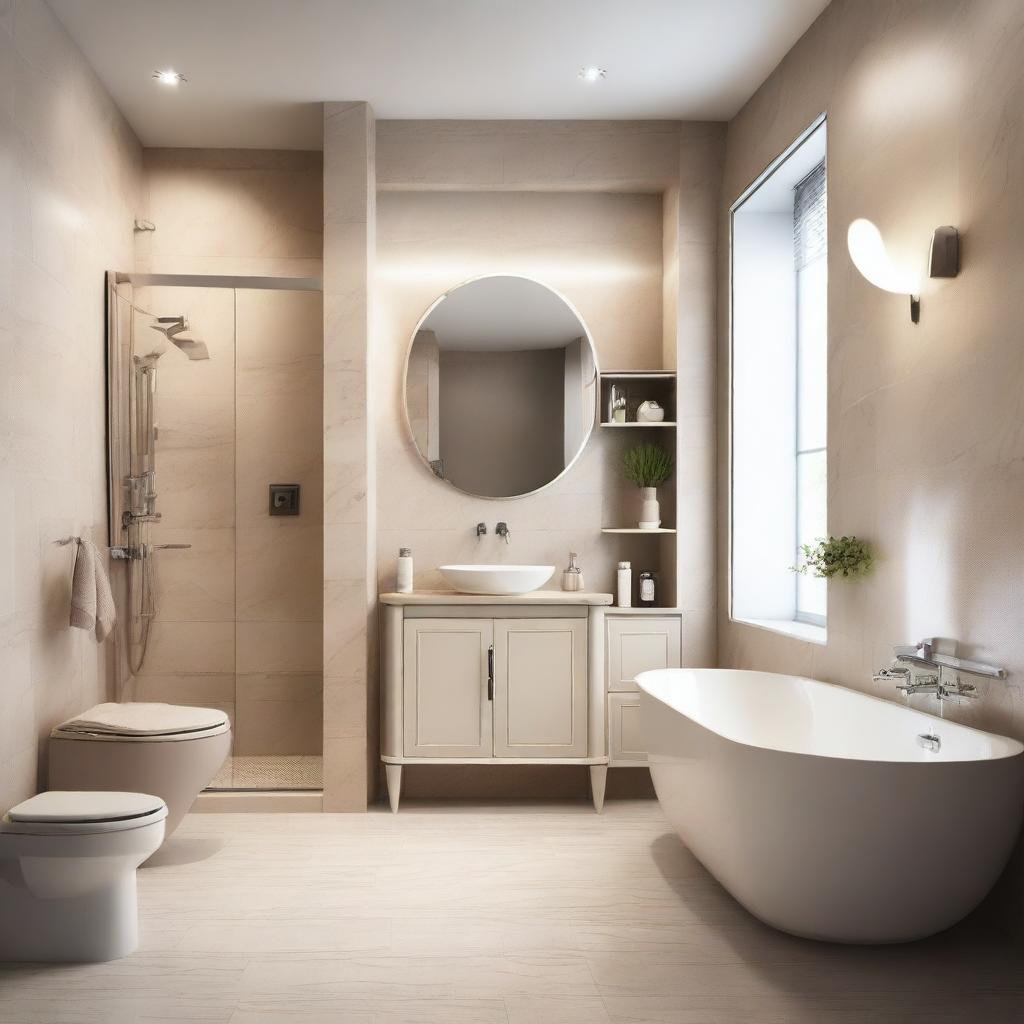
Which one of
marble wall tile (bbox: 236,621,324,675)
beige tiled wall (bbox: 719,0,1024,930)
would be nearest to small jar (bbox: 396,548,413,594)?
marble wall tile (bbox: 236,621,324,675)

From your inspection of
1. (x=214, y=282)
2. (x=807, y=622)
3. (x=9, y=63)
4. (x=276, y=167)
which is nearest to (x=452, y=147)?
(x=276, y=167)

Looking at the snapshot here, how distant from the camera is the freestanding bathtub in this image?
223 cm

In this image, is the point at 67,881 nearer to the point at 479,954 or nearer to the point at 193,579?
the point at 479,954

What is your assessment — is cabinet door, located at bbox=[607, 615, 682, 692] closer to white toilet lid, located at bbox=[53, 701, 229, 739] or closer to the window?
the window

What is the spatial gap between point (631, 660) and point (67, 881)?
2337 mm

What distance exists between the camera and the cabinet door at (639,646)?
4137 mm

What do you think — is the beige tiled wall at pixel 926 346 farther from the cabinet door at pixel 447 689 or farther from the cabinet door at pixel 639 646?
the cabinet door at pixel 447 689

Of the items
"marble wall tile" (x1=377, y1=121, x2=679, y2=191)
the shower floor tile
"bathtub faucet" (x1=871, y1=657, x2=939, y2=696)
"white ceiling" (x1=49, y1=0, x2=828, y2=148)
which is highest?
"white ceiling" (x1=49, y1=0, x2=828, y2=148)

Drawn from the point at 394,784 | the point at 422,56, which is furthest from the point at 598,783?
the point at 422,56

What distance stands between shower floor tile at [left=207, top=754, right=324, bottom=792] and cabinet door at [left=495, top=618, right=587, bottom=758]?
777 millimetres

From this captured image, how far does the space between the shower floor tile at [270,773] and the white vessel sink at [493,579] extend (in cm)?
93

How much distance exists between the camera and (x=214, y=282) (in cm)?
397

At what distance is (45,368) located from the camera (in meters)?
3.24

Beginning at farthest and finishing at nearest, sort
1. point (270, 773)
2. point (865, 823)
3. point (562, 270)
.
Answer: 1. point (562, 270)
2. point (270, 773)
3. point (865, 823)
